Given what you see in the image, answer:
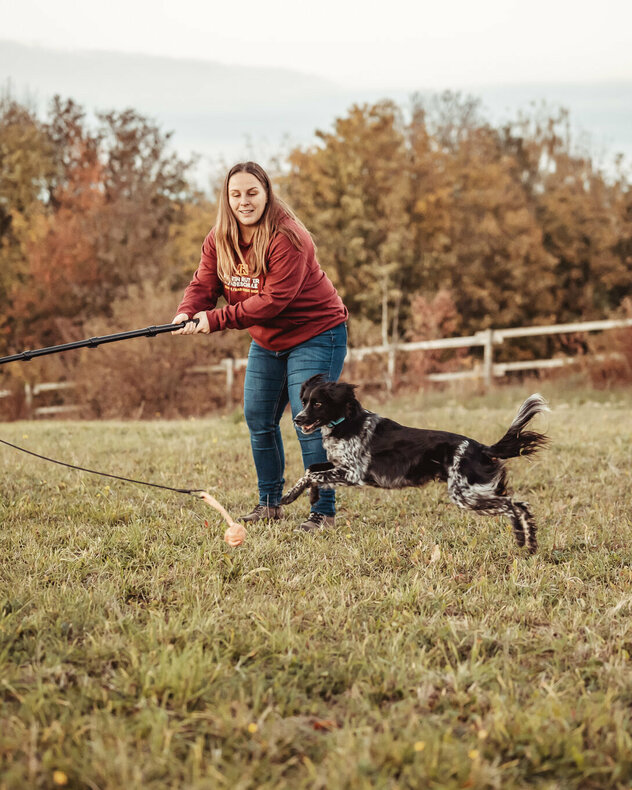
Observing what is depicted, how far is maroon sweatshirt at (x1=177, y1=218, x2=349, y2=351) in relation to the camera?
444 centimetres

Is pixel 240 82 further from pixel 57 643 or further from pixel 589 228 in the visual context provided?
pixel 57 643

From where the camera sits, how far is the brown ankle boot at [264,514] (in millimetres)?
4898

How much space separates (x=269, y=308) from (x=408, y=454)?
120cm

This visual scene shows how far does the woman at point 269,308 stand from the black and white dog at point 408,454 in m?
0.21

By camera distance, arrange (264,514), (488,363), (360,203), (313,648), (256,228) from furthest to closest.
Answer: (360,203), (488,363), (264,514), (256,228), (313,648)

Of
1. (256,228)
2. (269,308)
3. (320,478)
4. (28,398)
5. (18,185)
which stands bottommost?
(28,398)

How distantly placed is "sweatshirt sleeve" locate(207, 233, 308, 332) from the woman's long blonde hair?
5cm

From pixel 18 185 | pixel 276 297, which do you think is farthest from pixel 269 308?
pixel 18 185

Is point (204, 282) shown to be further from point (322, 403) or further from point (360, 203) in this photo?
point (360, 203)

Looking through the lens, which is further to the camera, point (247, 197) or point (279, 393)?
point (279, 393)

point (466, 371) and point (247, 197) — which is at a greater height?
point (247, 197)

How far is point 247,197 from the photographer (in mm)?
4410

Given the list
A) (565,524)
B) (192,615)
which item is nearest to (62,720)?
(192,615)

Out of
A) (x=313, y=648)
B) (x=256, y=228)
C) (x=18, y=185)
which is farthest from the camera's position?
(x=18, y=185)
